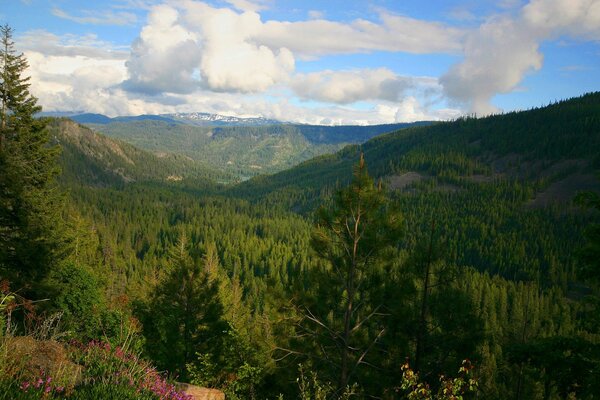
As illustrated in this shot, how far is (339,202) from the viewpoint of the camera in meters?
13.9

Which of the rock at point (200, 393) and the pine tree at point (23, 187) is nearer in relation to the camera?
the rock at point (200, 393)

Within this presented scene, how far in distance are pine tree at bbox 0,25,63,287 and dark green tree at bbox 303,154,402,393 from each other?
548 inches

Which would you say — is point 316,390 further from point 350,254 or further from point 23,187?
point 23,187

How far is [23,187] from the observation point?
1877cm

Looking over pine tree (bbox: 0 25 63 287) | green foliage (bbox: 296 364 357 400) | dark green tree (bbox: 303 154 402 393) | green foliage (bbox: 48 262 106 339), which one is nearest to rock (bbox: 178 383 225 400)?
green foliage (bbox: 296 364 357 400)

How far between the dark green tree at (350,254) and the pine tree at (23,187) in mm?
13915

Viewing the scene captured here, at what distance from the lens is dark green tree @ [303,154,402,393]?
13.6 meters

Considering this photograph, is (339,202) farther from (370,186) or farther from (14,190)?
(14,190)

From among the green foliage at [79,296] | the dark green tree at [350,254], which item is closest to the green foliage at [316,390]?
the dark green tree at [350,254]

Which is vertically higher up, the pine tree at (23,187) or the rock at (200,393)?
the pine tree at (23,187)

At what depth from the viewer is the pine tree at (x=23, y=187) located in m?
18.4

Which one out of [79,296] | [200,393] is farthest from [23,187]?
[200,393]

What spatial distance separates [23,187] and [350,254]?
1683cm

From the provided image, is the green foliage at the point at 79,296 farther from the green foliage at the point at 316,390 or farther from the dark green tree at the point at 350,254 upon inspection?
the green foliage at the point at 316,390
